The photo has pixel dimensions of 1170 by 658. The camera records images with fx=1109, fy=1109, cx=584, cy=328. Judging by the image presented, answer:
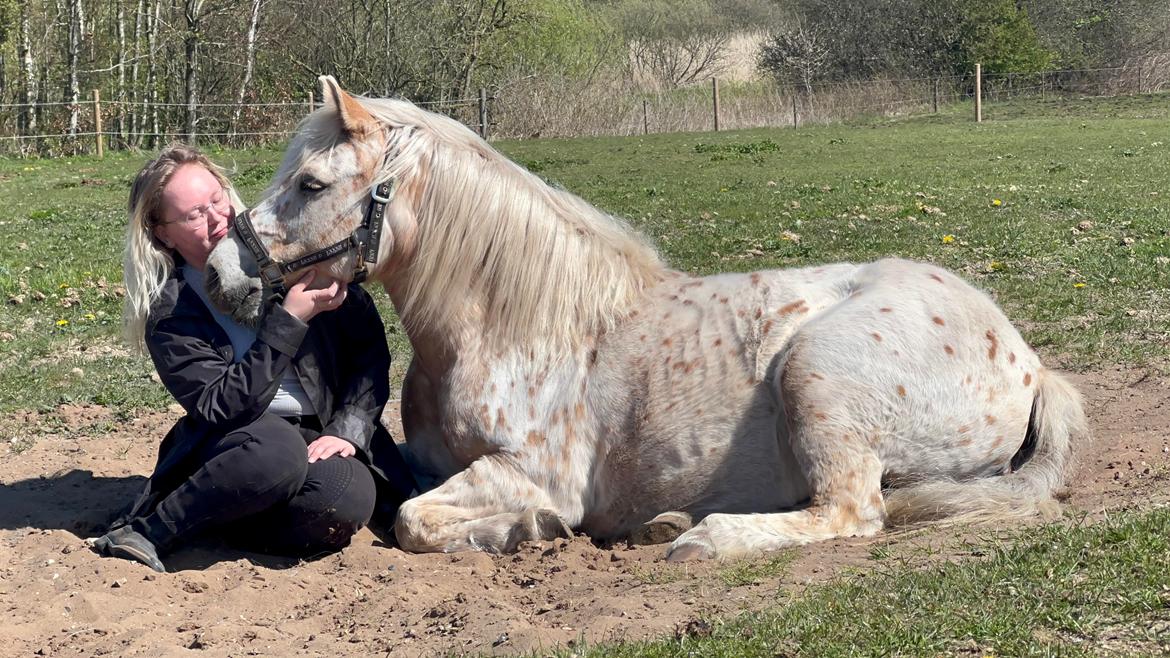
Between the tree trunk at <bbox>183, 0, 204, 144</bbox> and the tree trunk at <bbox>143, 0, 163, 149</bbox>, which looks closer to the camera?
the tree trunk at <bbox>183, 0, 204, 144</bbox>

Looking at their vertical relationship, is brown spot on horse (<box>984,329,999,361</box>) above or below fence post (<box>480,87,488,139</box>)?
below

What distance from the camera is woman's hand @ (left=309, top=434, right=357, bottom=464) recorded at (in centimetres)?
445

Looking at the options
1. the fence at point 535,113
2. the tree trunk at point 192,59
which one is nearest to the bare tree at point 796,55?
the fence at point 535,113

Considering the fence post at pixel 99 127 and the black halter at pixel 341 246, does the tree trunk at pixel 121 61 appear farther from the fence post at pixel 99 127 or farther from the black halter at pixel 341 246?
the black halter at pixel 341 246

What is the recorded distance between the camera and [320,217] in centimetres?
417

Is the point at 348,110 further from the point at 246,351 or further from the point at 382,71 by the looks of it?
the point at 382,71

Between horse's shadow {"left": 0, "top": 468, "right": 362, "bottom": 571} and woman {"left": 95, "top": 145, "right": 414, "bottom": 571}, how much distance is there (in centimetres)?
7

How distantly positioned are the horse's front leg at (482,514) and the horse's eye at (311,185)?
4.07 ft

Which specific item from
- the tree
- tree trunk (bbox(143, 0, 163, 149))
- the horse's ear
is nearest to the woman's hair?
the horse's ear

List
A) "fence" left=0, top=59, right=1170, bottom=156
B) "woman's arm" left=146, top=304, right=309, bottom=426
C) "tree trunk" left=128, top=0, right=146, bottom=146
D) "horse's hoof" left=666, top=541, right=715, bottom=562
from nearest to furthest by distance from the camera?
"horse's hoof" left=666, top=541, right=715, bottom=562 < "woman's arm" left=146, top=304, right=309, bottom=426 < "fence" left=0, top=59, right=1170, bottom=156 < "tree trunk" left=128, top=0, right=146, bottom=146

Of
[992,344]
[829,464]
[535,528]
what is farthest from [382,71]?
[829,464]

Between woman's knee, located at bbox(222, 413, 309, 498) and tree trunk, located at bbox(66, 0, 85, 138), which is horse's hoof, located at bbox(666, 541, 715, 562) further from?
tree trunk, located at bbox(66, 0, 85, 138)

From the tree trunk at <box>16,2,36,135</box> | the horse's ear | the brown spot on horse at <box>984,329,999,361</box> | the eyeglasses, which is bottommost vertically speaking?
the brown spot on horse at <box>984,329,999,361</box>

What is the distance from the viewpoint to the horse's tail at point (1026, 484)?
13.5ft
